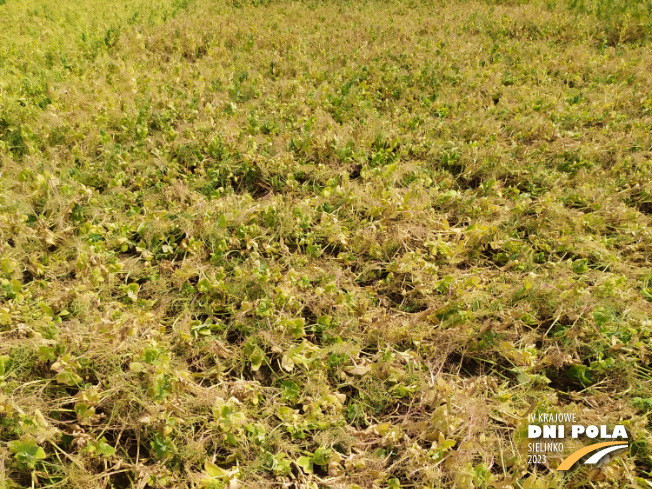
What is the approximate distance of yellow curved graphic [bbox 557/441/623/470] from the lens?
2203mm

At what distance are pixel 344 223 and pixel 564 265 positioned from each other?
1.67 m

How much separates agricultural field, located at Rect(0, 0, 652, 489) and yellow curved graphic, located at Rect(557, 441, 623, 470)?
44 mm

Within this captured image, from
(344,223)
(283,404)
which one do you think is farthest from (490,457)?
(344,223)

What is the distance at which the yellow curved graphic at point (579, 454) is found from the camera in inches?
86.7

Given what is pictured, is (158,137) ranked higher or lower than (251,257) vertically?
higher

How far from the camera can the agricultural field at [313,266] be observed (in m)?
2.25

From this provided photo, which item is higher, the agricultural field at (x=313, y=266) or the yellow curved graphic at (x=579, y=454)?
the agricultural field at (x=313, y=266)

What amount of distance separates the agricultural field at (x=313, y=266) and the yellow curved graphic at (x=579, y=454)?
1.7 inches

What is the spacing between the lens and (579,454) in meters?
2.23

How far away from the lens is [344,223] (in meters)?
3.49

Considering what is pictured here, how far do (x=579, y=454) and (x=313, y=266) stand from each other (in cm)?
192

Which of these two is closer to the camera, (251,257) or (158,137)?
(251,257)

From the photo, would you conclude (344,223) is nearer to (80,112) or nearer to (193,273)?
(193,273)

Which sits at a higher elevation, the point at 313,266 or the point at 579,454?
the point at 313,266
